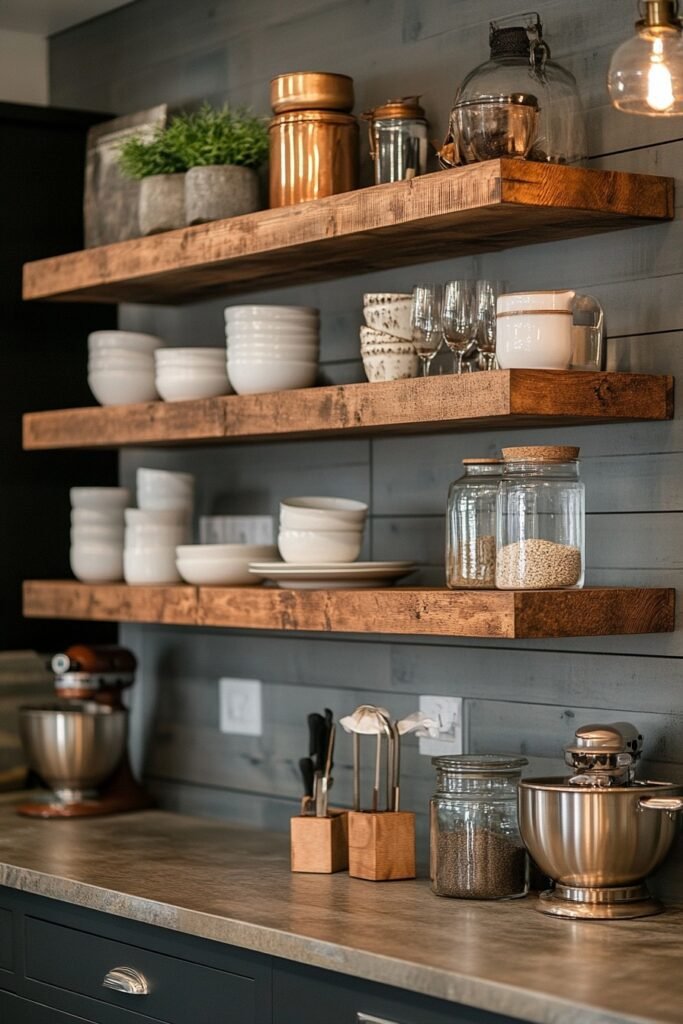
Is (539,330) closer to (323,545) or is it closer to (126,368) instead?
(323,545)

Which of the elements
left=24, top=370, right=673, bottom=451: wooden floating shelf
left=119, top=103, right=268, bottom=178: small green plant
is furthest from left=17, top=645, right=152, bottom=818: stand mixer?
left=119, top=103, right=268, bottom=178: small green plant

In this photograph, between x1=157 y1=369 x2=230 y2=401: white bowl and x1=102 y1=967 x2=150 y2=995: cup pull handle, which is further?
x1=157 y1=369 x2=230 y2=401: white bowl

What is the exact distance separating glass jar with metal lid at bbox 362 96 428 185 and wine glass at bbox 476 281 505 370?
0.30 meters

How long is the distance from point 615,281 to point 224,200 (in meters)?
0.81

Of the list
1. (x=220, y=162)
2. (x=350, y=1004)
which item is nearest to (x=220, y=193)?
(x=220, y=162)

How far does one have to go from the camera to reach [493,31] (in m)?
2.59

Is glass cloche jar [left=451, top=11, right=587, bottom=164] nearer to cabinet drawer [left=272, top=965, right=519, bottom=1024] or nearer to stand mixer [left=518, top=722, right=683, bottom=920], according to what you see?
stand mixer [left=518, top=722, right=683, bottom=920]

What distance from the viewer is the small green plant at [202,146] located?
3.10 m

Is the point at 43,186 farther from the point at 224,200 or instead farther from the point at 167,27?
the point at 224,200

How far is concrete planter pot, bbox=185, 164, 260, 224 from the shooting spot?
3.06 metres

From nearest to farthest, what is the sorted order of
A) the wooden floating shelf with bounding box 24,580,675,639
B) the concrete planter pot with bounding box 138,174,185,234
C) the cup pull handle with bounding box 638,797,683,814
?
the cup pull handle with bounding box 638,797,683,814
the wooden floating shelf with bounding box 24,580,675,639
the concrete planter pot with bounding box 138,174,185,234

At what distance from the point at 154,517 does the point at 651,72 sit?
158 centimetres

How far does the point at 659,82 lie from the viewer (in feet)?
6.49

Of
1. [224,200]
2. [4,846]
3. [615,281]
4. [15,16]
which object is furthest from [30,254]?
[615,281]
